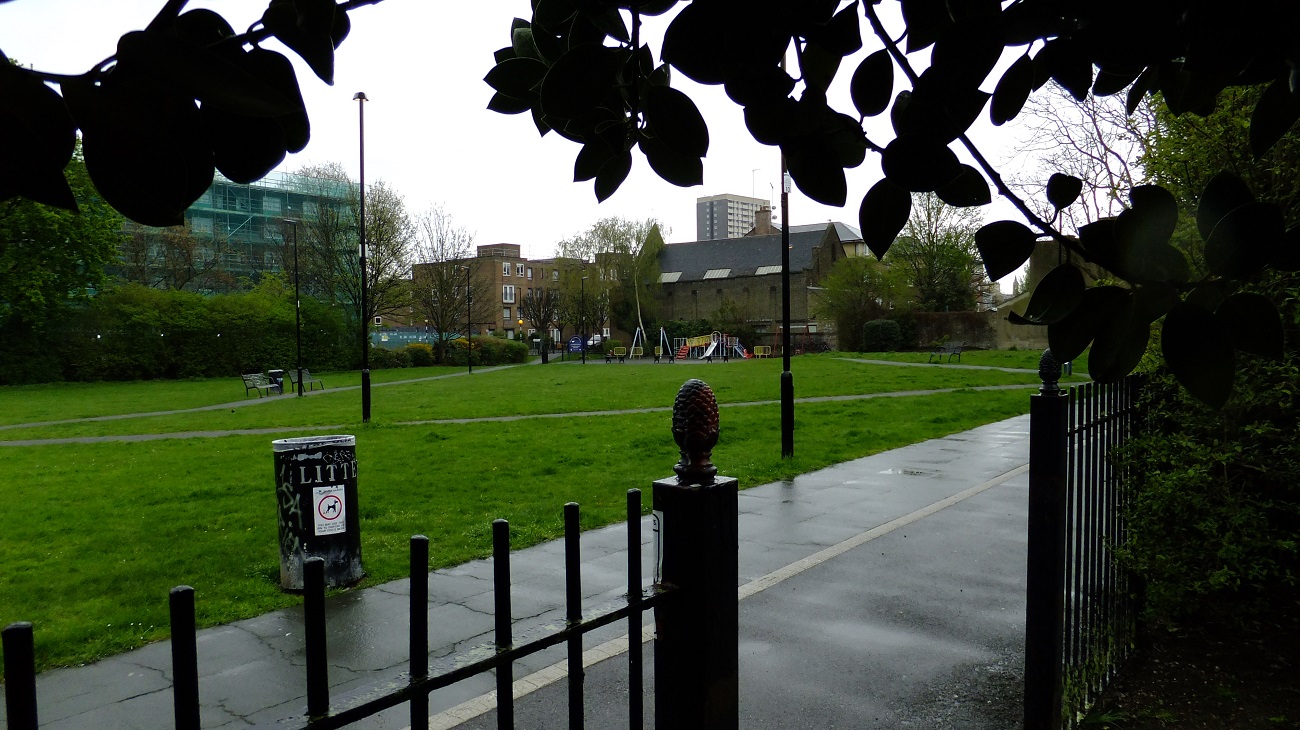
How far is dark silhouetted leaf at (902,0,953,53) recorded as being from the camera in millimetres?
1240

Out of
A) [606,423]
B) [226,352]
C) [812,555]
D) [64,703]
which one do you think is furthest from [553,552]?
[226,352]

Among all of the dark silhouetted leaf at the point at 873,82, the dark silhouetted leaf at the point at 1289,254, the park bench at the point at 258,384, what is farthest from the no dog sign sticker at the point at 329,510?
the park bench at the point at 258,384

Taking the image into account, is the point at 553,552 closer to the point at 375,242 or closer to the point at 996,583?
the point at 996,583

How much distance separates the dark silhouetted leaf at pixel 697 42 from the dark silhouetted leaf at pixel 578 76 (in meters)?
0.12

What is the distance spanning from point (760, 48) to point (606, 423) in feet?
52.4

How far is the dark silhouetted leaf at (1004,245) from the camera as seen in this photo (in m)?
1.21

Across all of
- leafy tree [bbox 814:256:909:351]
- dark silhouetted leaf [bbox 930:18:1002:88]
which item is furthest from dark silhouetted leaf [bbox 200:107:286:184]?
leafy tree [bbox 814:256:909:351]

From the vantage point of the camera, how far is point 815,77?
141cm

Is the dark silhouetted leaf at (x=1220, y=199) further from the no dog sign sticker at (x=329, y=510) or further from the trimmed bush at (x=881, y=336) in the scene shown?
the trimmed bush at (x=881, y=336)

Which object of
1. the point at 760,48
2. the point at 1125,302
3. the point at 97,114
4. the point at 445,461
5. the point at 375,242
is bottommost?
the point at 445,461

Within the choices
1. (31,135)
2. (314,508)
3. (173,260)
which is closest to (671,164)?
(31,135)

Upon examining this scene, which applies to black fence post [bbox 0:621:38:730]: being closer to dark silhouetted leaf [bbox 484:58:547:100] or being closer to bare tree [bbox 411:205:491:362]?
dark silhouetted leaf [bbox 484:58:547:100]

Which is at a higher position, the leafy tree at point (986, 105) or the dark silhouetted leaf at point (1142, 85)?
the dark silhouetted leaf at point (1142, 85)

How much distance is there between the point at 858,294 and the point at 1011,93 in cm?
5071
